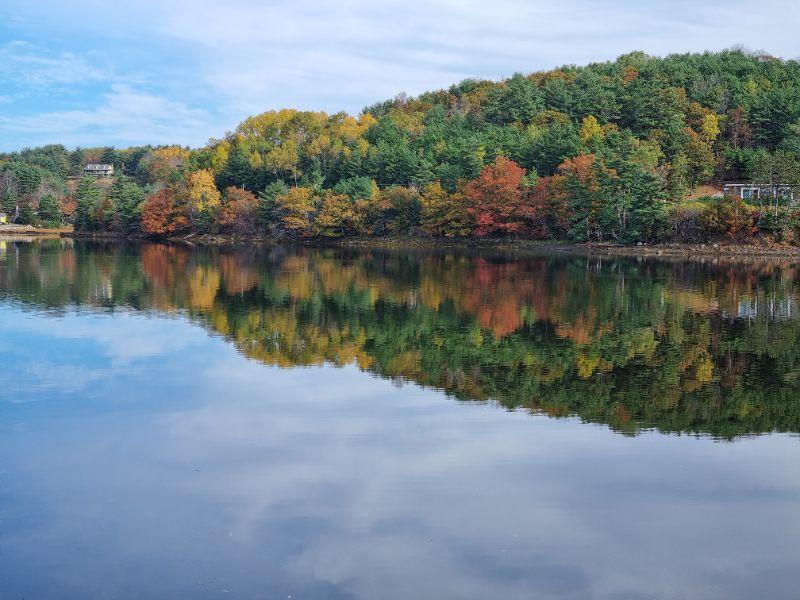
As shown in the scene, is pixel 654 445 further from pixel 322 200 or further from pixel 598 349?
pixel 322 200

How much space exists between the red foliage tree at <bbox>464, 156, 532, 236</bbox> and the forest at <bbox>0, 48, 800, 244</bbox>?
0.13m

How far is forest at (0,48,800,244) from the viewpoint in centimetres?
5259

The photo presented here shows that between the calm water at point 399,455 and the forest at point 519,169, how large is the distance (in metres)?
31.8

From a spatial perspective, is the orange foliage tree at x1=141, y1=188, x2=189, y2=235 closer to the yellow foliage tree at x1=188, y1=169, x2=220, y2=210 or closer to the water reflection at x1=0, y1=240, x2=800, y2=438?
the yellow foliage tree at x1=188, y1=169, x2=220, y2=210

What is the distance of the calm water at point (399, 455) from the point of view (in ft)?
22.7

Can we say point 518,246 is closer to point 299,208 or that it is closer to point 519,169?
point 519,169

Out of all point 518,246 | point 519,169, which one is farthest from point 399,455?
point 519,169

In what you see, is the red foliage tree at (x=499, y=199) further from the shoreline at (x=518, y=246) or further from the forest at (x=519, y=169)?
the shoreline at (x=518, y=246)

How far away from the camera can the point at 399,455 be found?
9.95 m

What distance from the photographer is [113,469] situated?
369 inches

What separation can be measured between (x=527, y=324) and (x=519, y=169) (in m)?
41.8

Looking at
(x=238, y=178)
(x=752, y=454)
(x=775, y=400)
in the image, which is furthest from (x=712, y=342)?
(x=238, y=178)

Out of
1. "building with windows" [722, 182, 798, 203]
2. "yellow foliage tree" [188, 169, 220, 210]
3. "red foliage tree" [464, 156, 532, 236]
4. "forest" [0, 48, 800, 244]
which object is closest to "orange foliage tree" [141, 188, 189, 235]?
"forest" [0, 48, 800, 244]

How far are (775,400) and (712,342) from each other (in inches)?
215
